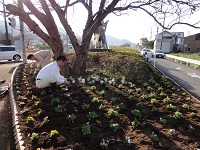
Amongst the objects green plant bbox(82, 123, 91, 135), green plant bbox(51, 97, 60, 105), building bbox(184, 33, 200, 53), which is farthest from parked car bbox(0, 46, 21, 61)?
building bbox(184, 33, 200, 53)

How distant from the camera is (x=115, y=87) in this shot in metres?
6.40

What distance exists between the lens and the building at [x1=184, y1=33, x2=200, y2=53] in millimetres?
45188

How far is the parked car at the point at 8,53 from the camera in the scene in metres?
17.2

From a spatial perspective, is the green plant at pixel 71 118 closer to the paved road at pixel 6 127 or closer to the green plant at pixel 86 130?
the green plant at pixel 86 130

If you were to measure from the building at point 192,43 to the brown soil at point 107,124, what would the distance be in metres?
45.4

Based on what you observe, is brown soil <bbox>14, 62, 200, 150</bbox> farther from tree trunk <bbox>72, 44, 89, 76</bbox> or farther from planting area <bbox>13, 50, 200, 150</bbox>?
tree trunk <bbox>72, 44, 89, 76</bbox>

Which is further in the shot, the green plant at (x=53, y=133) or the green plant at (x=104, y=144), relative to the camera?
the green plant at (x=53, y=133)

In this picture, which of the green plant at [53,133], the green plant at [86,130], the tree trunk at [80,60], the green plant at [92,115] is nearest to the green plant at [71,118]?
the green plant at [92,115]

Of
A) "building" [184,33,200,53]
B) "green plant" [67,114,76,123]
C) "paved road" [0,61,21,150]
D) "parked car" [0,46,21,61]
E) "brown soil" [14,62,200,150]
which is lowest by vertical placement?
"paved road" [0,61,21,150]

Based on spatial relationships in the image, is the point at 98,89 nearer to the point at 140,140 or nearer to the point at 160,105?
the point at 160,105

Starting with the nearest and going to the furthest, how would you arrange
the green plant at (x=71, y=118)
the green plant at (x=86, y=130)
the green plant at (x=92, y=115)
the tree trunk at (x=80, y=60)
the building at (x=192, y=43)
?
the green plant at (x=86, y=130)
the green plant at (x=71, y=118)
the green plant at (x=92, y=115)
the tree trunk at (x=80, y=60)
the building at (x=192, y=43)

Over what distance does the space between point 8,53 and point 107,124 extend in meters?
16.6

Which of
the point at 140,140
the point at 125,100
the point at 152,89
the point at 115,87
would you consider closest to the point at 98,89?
the point at 115,87

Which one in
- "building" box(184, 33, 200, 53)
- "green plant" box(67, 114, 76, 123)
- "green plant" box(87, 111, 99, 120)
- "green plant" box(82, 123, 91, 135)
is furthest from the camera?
"building" box(184, 33, 200, 53)
